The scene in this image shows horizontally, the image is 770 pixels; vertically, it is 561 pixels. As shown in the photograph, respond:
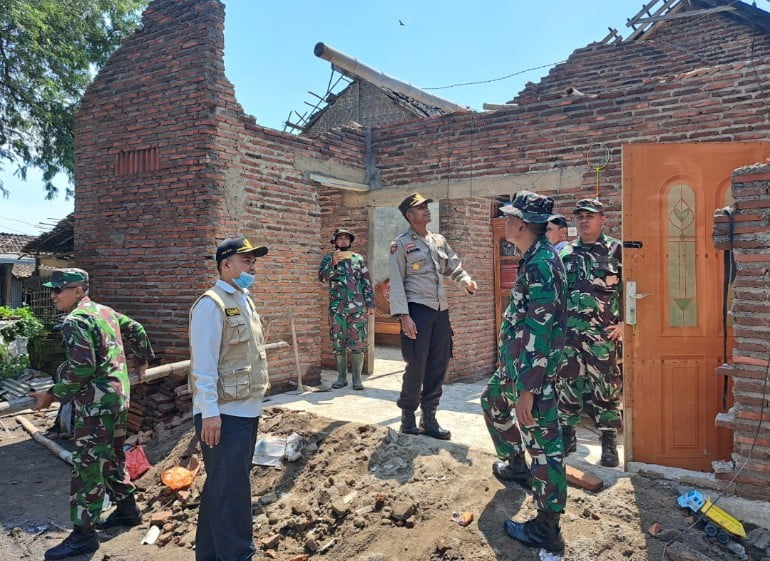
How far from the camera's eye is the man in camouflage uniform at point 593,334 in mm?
4211

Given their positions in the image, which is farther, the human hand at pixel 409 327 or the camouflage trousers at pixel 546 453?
the human hand at pixel 409 327

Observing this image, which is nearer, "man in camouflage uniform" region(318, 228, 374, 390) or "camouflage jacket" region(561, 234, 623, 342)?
"camouflage jacket" region(561, 234, 623, 342)

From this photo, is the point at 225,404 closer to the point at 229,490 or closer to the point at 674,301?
the point at 229,490

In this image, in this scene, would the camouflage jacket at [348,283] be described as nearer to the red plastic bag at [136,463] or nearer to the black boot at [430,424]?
the black boot at [430,424]

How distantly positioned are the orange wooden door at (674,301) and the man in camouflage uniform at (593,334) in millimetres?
243

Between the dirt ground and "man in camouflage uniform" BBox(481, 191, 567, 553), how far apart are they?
30 cm

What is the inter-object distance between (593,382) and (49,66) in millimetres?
15154

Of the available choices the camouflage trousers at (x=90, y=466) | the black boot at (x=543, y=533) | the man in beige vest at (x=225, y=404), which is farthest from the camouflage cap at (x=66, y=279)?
the black boot at (x=543, y=533)

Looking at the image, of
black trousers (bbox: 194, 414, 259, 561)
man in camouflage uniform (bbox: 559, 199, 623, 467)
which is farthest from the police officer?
black trousers (bbox: 194, 414, 259, 561)

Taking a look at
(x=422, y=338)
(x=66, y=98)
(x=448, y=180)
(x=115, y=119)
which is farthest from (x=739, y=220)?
(x=66, y=98)

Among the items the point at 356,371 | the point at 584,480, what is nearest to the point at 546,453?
the point at 584,480

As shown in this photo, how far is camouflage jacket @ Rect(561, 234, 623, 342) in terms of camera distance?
14.2 ft

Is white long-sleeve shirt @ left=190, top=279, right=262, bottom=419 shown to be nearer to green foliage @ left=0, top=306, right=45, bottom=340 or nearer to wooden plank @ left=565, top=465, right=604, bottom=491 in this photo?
wooden plank @ left=565, top=465, right=604, bottom=491

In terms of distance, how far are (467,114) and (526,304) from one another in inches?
188
